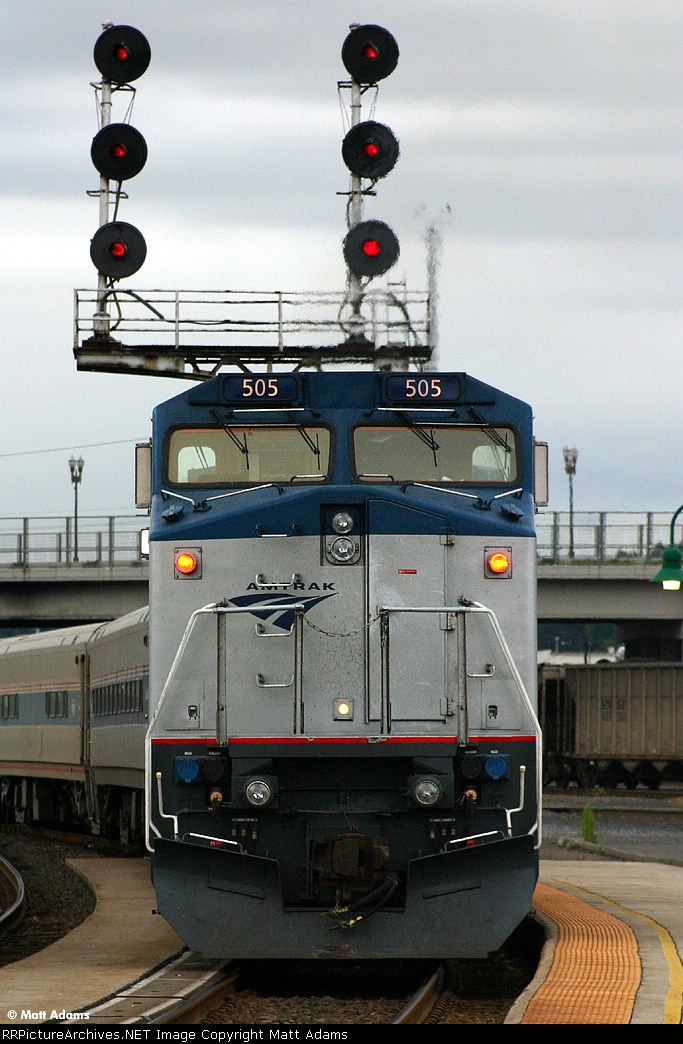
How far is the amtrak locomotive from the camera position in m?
11.7

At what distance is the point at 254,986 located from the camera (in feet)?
41.3

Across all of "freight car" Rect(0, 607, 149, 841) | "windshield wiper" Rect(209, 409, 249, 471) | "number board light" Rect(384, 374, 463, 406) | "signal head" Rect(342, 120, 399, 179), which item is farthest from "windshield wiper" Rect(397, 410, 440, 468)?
"signal head" Rect(342, 120, 399, 179)

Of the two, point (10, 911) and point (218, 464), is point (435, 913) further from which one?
point (10, 911)

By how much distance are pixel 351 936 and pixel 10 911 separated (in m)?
6.33

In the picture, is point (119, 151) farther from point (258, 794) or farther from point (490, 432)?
point (258, 794)

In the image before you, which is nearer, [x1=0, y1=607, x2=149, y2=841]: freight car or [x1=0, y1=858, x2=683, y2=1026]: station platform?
[x1=0, y1=858, x2=683, y2=1026]: station platform

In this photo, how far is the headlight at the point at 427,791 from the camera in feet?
38.0

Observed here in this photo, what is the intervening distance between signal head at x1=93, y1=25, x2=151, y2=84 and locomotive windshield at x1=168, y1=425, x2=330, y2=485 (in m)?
14.5

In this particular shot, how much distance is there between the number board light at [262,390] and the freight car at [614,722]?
31.1 meters

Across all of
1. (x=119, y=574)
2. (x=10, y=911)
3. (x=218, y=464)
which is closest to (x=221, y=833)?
(x=218, y=464)

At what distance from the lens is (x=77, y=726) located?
1056 inches

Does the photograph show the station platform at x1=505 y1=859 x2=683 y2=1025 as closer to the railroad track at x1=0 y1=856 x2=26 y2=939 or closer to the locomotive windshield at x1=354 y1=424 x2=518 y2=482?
the locomotive windshield at x1=354 y1=424 x2=518 y2=482

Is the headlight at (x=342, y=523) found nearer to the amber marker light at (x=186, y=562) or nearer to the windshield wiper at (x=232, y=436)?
the windshield wiper at (x=232, y=436)

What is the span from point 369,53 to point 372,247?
3169mm
